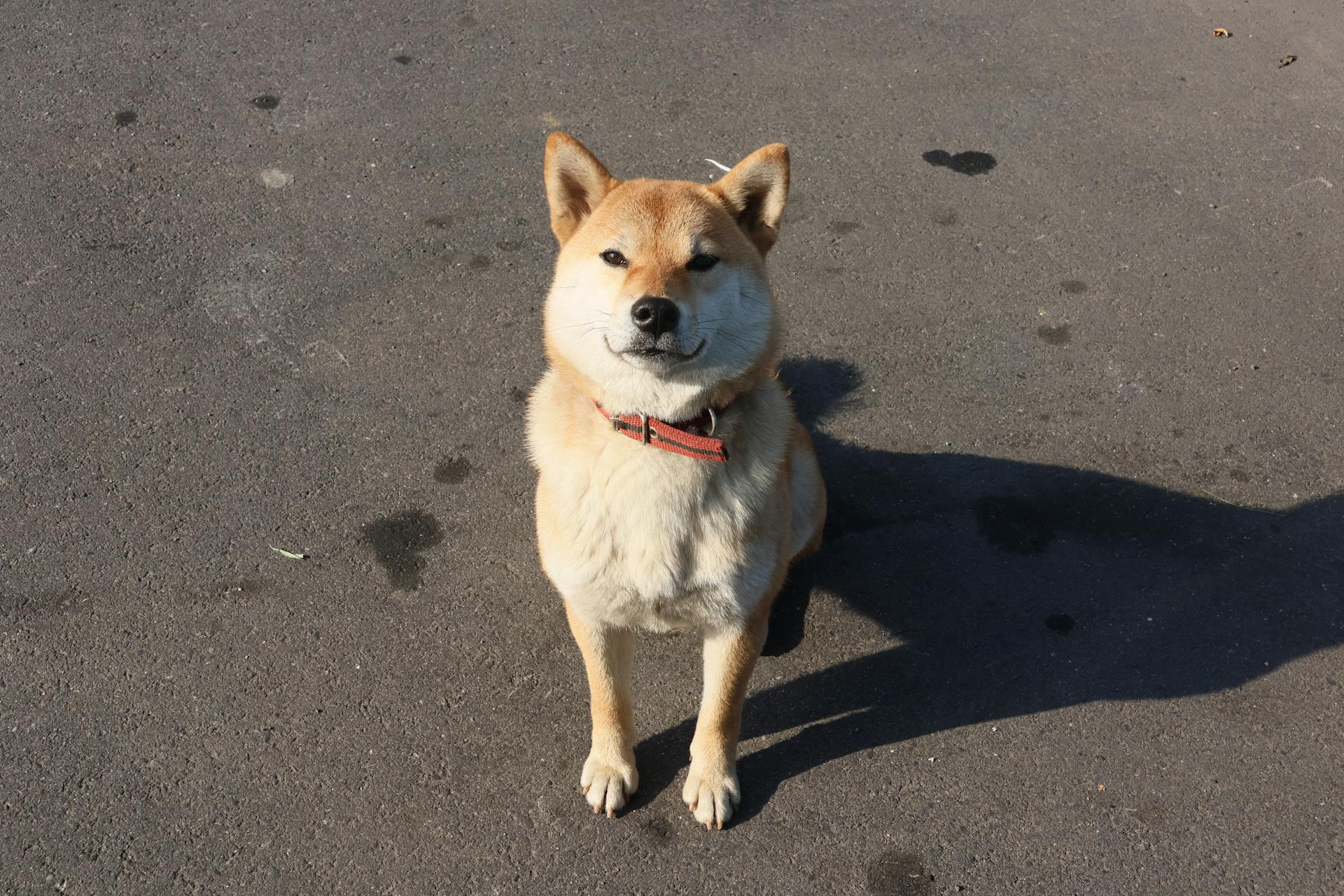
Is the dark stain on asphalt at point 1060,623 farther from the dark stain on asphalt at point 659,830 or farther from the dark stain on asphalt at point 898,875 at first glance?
the dark stain on asphalt at point 659,830

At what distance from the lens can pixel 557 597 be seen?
12.4ft

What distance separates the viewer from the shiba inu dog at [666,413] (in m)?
2.67

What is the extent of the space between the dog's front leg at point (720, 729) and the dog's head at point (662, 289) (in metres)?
0.75

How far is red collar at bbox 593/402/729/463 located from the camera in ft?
8.98

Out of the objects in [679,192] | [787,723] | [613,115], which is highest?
[679,192]

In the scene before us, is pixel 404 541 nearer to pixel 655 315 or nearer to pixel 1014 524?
pixel 655 315

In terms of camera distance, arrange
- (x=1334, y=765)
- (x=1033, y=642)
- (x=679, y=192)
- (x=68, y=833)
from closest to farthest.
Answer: (x=679, y=192), (x=68, y=833), (x=1334, y=765), (x=1033, y=642)

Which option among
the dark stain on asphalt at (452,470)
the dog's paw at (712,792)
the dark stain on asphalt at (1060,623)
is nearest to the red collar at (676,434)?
the dog's paw at (712,792)

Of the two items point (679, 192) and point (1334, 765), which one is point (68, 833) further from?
point (1334, 765)

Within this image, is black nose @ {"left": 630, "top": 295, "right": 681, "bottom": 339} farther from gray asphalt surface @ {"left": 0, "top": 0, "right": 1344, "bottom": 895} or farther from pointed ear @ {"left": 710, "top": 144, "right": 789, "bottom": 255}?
gray asphalt surface @ {"left": 0, "top": 0, "right": 1344, "bottom": 895}

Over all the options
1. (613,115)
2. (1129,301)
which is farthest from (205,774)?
(1129,301)

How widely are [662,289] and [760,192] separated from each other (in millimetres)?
546

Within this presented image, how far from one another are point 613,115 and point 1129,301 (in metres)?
3.00

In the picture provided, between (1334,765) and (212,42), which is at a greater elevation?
(212,42)
